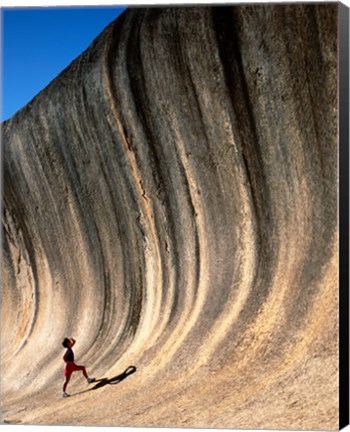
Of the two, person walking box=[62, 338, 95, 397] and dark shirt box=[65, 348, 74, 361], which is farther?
dark shirt box=[65, 348, 74, 361]

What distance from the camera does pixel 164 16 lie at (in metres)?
4.35

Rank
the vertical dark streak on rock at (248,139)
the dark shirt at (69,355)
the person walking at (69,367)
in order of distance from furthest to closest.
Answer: the dark shirt at (69,355) < the person walking at (69,367) < the vertical dark streak on rock at (248,139)

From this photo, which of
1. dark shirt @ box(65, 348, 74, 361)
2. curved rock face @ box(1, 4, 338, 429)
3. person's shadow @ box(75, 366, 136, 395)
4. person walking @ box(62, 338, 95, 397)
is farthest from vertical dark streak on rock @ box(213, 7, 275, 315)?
dark shirt @ box(65, 348, 74, 361)

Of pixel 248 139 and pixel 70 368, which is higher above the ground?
pixel 248 139

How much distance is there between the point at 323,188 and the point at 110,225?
1.69m

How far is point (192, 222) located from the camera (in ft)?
15.0

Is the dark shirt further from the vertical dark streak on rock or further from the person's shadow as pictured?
the vertical dark streak on rock

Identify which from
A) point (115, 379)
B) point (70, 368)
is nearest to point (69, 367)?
point (70, 368)

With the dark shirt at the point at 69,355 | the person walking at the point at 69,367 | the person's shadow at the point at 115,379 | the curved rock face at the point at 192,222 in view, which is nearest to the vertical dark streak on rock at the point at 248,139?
the curved rock face at the point at 192,222

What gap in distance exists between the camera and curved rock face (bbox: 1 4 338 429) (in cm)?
376

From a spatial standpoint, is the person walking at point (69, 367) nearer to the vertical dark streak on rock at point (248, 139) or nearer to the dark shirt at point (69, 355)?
the dark shirt at point (69, 355)

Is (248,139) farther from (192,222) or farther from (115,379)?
(115,379)

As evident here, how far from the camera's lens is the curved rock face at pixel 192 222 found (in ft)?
12.3

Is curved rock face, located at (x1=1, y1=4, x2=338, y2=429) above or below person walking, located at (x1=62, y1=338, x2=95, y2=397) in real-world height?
above
